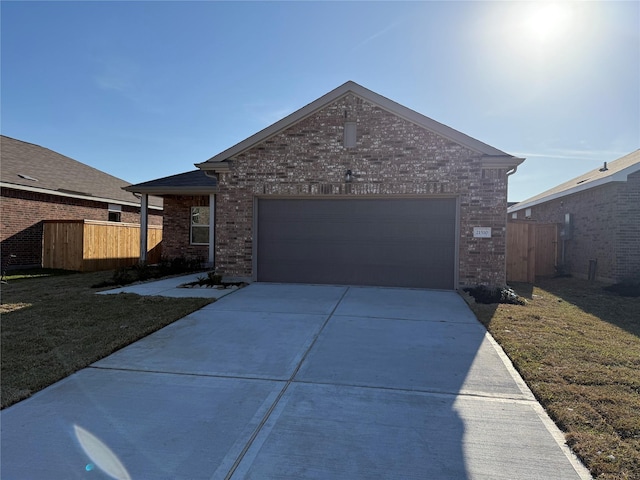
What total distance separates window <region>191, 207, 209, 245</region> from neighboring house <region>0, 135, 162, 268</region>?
18.4 ft

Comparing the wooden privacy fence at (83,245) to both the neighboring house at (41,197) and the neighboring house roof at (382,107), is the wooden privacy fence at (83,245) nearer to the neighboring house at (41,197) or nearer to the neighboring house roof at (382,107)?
the neighboring house at (41,197)

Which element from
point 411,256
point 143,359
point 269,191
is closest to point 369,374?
point 143,359

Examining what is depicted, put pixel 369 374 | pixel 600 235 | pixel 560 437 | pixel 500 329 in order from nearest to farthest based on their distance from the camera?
pixel 560 437
pixel 369 374
pixel 500 329
pixel 600 235

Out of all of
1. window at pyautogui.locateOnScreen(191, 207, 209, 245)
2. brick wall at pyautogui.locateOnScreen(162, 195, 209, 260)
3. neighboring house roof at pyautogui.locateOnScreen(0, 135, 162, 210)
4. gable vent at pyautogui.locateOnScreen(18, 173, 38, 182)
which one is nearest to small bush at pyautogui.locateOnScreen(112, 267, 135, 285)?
brick wall at pyautogui.locateOnScreen(162, 195, 209, 260)

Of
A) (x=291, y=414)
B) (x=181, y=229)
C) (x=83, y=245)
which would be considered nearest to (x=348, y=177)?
(x=291, y=414)

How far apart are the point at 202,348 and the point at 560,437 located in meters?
4.11

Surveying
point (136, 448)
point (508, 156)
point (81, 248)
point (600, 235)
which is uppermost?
point (508, 156)

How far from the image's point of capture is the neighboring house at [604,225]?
36.2 ft

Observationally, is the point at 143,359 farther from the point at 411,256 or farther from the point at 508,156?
the point at 508,156

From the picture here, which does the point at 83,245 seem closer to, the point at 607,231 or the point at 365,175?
the point at 365,175

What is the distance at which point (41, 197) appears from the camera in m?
15.6

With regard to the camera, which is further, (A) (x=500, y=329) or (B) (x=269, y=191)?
(B) (x=269, y=191)

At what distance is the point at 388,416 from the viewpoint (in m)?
3.39

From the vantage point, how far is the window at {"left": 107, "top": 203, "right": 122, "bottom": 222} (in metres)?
18.7
